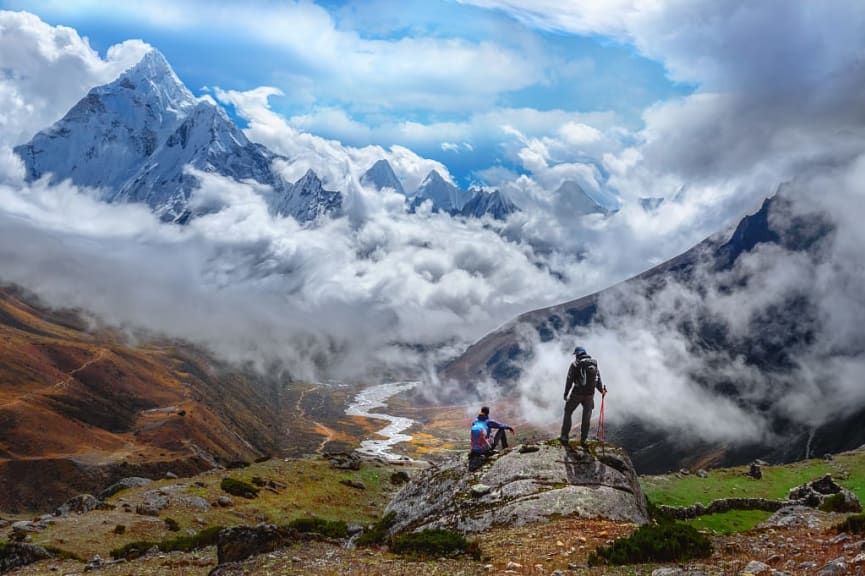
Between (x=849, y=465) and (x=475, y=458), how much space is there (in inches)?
2876

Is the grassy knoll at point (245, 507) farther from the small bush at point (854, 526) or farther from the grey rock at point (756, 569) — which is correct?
the small bush at point (854, 526)

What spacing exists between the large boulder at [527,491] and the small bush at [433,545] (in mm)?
2756

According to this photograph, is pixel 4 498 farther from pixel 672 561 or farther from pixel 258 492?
pixel 672 561

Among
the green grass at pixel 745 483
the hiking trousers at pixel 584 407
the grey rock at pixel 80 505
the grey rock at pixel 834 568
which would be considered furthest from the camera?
the green grass at pixel 745 483

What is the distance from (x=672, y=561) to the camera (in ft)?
63.0

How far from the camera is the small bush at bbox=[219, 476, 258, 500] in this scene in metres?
58.8

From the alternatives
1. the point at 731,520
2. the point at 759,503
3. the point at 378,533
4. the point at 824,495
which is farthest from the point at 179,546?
the point at 824,495

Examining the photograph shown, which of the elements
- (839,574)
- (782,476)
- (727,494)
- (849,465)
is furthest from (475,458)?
(849,465)

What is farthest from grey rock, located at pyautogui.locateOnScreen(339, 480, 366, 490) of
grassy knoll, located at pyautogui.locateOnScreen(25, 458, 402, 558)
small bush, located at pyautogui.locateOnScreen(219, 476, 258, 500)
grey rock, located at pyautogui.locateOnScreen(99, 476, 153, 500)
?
grey rock, located at pyautogui.locateOnScreen(99, 476, 153, 500)

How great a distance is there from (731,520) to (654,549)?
35816 millimetres

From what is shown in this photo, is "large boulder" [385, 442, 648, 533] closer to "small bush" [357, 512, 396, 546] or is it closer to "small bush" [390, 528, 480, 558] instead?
Answer: "small bush" [357, 512, 396, 546]

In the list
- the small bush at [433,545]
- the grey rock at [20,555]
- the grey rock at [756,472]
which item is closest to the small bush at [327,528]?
the small bush at [433,545]

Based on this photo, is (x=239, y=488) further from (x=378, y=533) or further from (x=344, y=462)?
(x=378, y=533)

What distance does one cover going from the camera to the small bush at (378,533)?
28172mm
